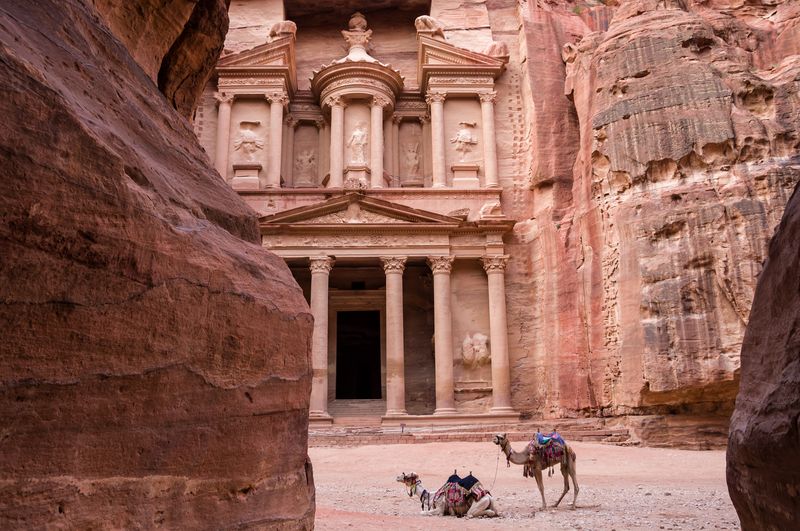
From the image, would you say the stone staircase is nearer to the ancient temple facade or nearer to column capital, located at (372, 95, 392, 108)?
the ancient temple facade

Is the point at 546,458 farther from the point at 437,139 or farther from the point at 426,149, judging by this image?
the point at 426,149

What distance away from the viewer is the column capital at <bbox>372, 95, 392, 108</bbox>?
2627 centimetres

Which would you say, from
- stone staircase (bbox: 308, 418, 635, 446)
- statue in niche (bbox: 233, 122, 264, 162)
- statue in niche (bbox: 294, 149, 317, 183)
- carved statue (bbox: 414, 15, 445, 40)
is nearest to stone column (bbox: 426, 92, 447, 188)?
carved statue (bbox: 414, 15, 445, 40)

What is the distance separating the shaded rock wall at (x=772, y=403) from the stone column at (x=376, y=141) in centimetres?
2240

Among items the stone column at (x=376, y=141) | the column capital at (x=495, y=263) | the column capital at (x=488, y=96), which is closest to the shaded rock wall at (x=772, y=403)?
the column capital at (x=495, y=263)

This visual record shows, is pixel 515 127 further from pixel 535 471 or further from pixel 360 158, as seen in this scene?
pixel 535 471

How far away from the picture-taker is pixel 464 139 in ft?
86.5

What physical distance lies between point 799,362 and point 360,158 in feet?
78.8

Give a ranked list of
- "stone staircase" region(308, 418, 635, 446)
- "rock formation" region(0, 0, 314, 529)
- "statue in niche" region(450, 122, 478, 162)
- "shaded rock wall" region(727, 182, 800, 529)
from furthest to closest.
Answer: "statue in niche" region(450, 122, 478, 162)
"stone staircase" region(308, 418, 635, 446)
"shaded rock wall" region(727, 182, 800, 529)
"rock formation" region(0, 0, 314, 529)

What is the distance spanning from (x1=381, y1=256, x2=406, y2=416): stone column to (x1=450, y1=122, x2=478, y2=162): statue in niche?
5799mm

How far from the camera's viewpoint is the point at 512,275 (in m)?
24.0

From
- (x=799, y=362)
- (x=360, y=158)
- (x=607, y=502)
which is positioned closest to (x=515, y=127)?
(x=360, y=158)

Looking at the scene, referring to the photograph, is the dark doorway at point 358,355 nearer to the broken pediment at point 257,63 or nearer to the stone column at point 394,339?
the stone column at point 394,339

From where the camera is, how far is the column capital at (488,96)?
87.0 ft
